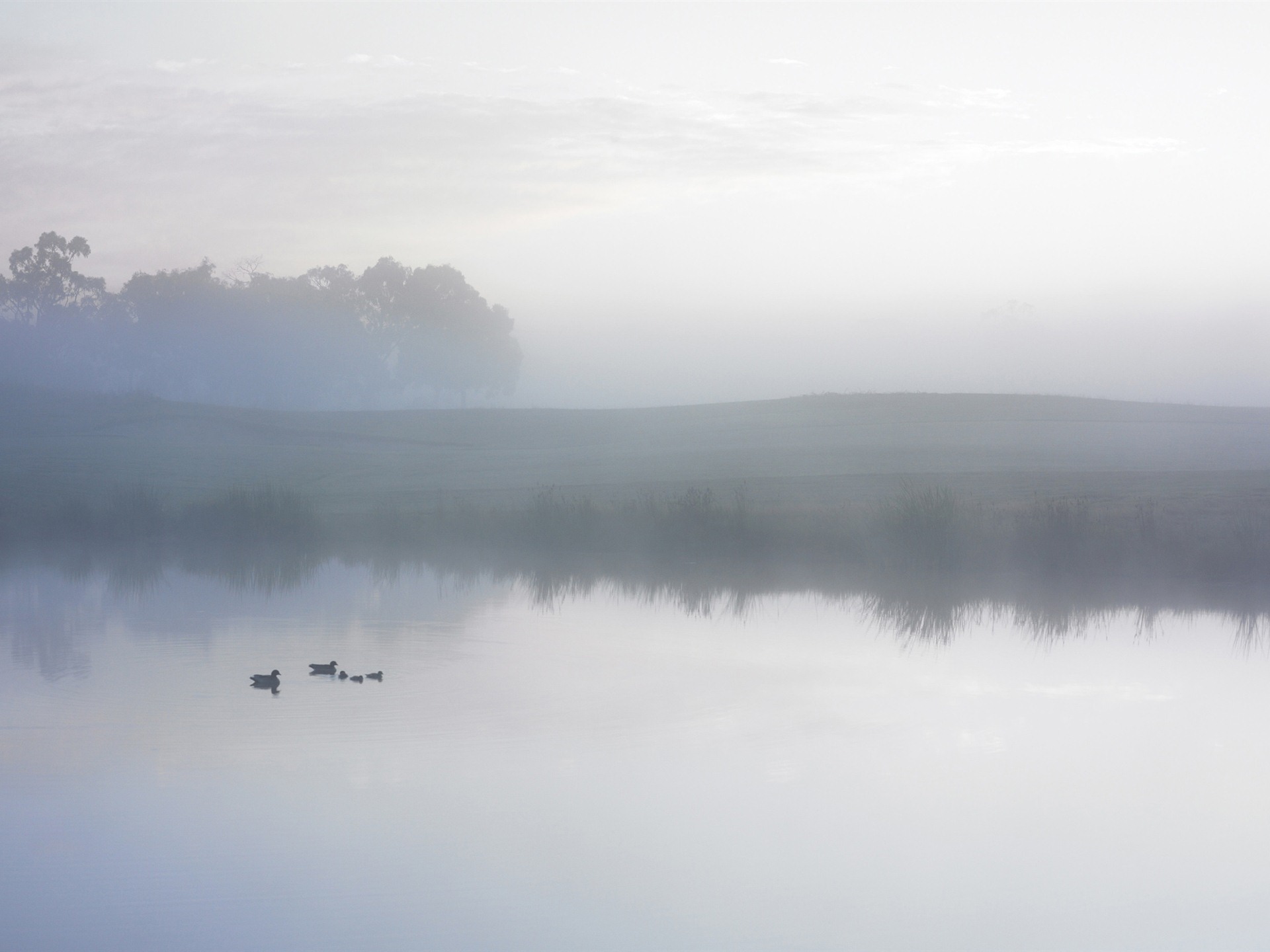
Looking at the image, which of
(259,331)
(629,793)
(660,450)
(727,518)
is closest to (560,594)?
(727,518)

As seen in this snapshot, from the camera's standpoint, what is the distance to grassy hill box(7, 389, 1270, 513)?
24234mm

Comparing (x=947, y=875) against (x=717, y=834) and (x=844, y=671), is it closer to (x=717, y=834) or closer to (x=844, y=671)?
(x=717, y=834)

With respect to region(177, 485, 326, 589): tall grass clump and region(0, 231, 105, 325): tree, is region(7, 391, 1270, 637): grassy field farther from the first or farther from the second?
region(0, 231, 105, 325): tree

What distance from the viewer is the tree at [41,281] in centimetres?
5688

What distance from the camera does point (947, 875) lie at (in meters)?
5.21

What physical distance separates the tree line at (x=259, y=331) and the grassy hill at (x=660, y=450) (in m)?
7.42

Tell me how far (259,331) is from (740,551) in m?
49.2

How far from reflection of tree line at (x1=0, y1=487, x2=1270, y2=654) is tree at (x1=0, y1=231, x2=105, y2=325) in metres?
42.4

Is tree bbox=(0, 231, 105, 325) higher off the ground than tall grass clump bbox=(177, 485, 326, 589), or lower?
higher

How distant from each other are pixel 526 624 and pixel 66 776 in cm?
531

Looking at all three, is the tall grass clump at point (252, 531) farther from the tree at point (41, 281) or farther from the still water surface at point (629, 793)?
the tree at point (41, 281)

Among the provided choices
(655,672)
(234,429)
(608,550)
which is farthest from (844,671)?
(234,429)

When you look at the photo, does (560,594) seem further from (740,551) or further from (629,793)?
(629,793)

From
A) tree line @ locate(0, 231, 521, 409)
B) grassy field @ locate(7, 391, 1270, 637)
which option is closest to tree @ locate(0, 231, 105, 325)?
tree line @ locate(0, 231, 521, 409)
